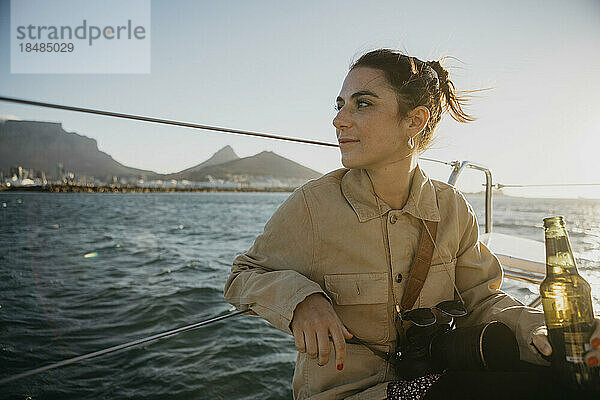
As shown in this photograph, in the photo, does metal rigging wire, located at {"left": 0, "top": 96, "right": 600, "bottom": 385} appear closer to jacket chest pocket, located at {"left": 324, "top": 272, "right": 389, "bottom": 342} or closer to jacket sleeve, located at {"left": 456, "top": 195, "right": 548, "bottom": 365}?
jacket chest pocket, located at {"left": 324, "top": 272, "right": 389, "bottom": 342}

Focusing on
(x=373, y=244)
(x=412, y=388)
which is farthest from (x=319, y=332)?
(x=373, y=244)

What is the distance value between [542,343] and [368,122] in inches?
33.0

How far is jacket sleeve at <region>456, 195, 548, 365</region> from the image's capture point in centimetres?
132

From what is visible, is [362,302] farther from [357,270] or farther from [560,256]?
[560,256]

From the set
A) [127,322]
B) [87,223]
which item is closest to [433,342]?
[127,322]

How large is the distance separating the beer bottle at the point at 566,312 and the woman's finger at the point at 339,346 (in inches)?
20.7

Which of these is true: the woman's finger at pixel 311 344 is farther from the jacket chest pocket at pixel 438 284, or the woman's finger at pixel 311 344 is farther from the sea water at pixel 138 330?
the sea water at pixel 138 330

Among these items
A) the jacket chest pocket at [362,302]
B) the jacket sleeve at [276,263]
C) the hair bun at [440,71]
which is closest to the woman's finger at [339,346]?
the jacket sleeve at [276,263]

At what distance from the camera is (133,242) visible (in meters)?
22.2

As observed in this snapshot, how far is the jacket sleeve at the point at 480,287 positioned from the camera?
1323 millimetres

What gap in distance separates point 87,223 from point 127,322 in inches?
1165

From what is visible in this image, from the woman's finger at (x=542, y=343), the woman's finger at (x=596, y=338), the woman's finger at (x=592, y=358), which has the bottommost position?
the woman's finger at (x=542, y=343)

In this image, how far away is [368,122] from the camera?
1.46 meters

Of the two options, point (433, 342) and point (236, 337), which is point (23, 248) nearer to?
point (236, 337)
